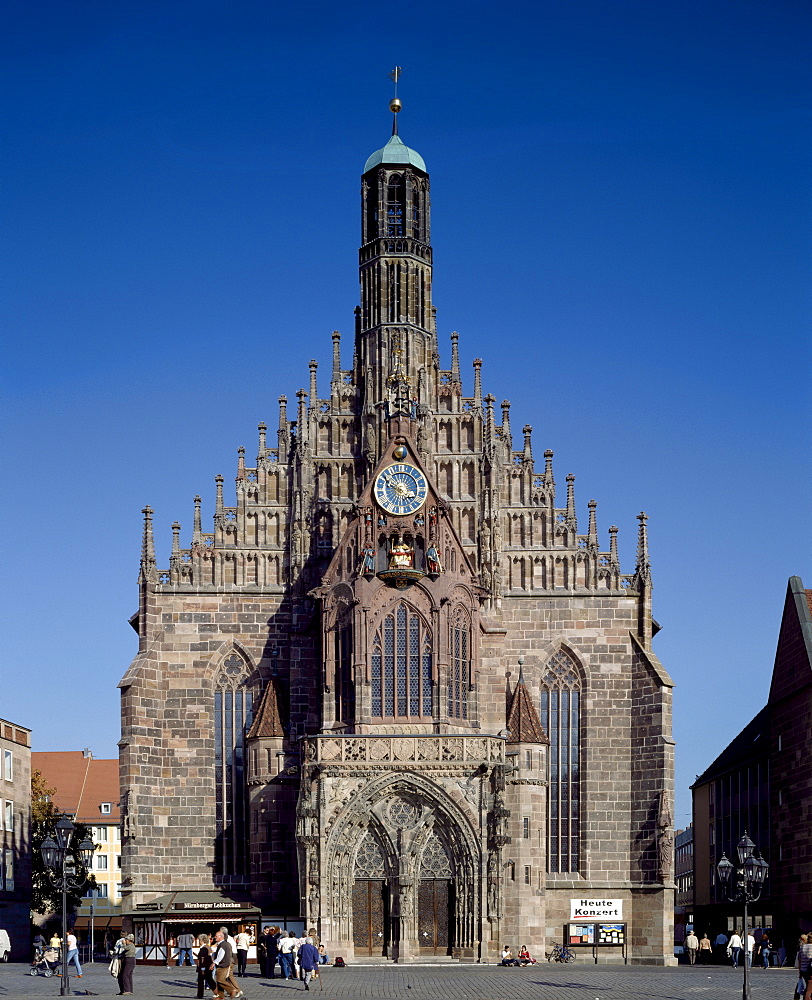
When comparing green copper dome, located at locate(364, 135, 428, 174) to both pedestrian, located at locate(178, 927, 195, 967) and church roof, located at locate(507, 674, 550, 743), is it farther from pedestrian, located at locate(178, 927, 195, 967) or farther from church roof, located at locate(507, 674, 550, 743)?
pedestrian, located at locate(178, 927, 195, 967)

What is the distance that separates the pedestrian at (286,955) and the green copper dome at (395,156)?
39214mm

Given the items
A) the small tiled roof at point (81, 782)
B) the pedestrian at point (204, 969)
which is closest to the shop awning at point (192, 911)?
the pedestrian at point (204, 969)

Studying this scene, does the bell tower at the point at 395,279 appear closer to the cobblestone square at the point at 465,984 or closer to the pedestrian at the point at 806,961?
the cobblestone square at the point at 465,984

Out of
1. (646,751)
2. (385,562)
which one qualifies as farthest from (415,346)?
(646,751)

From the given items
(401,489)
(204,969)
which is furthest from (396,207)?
(204,969)

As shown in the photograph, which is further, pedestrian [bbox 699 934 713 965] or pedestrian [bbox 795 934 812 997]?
pedestrian [bbox 699 934 713 965]

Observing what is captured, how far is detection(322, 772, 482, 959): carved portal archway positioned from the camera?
231ft

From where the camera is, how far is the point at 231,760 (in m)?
78.2

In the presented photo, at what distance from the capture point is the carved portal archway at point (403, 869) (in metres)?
70.3

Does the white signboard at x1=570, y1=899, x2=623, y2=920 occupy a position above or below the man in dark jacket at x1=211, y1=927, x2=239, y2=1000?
below

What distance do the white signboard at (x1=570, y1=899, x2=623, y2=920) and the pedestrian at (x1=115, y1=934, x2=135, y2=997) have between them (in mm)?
30797

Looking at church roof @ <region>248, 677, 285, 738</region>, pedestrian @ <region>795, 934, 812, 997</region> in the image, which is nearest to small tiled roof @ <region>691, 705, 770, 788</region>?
church roof @ <region>248, 677, 285, 738</region>

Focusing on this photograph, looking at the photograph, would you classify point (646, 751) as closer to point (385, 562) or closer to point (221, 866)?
point (385, 562)

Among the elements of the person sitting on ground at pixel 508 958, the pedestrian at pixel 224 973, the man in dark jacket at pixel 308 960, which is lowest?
the person sitting on ground at pixel 508 958
